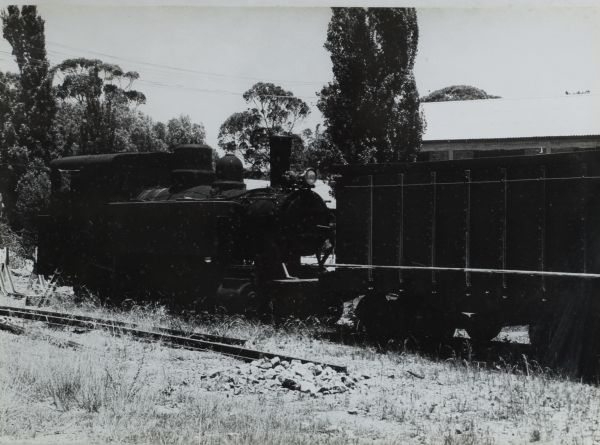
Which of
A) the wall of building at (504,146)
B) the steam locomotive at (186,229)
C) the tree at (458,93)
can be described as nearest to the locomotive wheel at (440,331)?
the steam locomotive at (186,229)

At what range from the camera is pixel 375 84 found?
2419cm

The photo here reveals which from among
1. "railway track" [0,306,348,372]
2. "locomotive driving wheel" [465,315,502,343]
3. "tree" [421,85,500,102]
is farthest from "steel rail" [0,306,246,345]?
"tree" [421,85,500,102]

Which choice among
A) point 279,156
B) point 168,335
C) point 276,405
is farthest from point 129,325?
point 276,405

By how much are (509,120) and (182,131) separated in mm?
36215

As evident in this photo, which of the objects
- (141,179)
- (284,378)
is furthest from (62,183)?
(284,378)

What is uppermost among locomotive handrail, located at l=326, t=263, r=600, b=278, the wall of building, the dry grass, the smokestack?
the wall of building

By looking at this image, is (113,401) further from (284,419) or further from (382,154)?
(382,154)

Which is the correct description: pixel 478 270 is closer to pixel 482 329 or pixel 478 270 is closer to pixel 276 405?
pixel 482 329

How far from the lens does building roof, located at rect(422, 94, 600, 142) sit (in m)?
24.9

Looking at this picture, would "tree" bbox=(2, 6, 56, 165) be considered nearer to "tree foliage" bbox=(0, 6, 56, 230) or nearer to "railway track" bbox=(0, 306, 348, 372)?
"tree foliage" bbox=(0, 6, 56, 230)

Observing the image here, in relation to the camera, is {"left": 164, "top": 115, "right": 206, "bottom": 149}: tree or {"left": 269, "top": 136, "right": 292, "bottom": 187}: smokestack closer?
{"left": 269, "top": 136, "right": 292, "bottom": 187}: smokestack

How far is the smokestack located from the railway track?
3.81m

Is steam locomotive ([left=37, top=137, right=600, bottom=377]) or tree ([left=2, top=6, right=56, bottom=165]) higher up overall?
tree ([left=2, top=6, right=56, bottom=165])

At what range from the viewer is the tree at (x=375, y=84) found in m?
23.9
